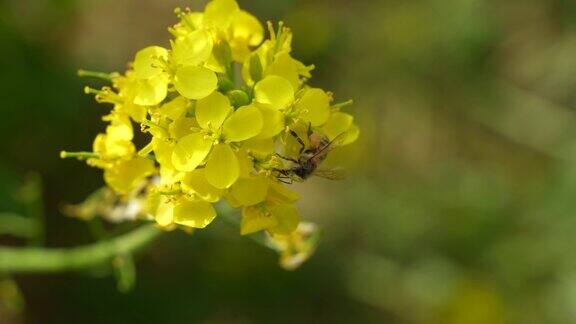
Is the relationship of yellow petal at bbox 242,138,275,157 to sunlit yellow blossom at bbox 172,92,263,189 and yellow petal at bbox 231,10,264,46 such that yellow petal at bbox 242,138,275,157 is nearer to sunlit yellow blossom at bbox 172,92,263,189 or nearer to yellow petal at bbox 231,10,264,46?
sunlit yellow blossom at bbox 172,92,263,189

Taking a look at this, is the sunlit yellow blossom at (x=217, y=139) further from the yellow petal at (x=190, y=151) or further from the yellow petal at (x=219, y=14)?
the yellow petal at (x=219, y=14)

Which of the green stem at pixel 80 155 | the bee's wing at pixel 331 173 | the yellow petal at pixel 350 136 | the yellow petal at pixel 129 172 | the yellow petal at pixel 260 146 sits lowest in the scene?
the green stem at pixel 80 155

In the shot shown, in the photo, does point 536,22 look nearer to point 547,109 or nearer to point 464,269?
point 547,109

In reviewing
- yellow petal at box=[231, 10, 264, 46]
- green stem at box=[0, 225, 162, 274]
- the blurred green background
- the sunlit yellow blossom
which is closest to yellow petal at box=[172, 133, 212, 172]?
the sunlit yellow blossom

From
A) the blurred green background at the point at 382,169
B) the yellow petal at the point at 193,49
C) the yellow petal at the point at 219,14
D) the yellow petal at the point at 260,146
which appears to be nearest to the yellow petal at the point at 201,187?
the yellow petal at the point at 260,146

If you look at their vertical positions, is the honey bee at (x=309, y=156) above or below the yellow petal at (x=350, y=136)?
below
